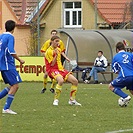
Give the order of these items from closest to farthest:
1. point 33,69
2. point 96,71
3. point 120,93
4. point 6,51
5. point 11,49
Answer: point 11,49
point 6,51
point 120,93
point 96,71
point 33,69

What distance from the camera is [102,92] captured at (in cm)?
2266

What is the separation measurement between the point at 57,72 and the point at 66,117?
3441 millimetres

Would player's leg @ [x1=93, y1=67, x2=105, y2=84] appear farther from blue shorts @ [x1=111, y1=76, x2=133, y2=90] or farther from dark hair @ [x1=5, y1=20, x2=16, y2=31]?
dark hair @ [x1=5, y1=20, x2=16, y2=31]

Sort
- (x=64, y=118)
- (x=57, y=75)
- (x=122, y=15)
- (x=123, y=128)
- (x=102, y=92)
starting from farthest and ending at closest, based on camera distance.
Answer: (x=122, y=15) → (x=102, y=92) → (x=57, y=75) → (x=64, y=118) → (x=123, y=128)

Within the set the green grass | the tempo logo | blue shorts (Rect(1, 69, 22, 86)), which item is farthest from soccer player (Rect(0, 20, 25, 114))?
the tempo logo

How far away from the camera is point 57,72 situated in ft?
58.2

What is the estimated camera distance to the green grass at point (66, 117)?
12602 millimetres

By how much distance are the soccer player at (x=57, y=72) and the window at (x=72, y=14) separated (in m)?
20.4

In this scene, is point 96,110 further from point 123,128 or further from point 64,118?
point 123,128

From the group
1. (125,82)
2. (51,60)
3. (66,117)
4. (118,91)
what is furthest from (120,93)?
(66,117)

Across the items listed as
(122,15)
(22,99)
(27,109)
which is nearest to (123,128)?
(27,109)

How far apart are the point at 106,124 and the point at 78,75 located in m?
17.1

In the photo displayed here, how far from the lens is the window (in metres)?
38.4

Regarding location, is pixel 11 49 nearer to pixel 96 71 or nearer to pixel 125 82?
pixel 125 82
